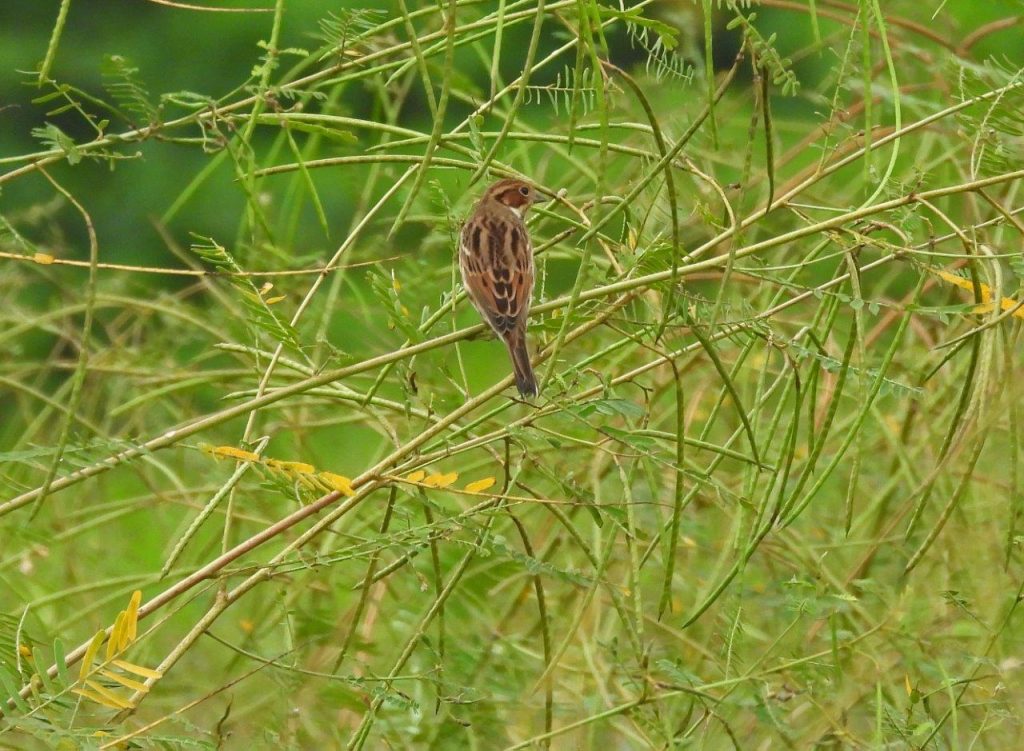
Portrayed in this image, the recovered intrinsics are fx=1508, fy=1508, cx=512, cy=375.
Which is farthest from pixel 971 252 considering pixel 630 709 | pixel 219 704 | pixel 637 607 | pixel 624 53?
pixel 624 53

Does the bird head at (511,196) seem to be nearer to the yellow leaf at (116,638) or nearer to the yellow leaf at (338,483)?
the yellow leaf at (338,483)

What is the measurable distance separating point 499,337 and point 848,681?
2.90ft

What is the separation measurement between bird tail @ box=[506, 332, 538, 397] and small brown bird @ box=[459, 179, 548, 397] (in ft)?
0.44

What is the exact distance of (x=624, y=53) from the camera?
10930mm

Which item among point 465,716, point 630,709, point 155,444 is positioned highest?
point 155,444

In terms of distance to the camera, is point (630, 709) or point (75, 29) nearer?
point (630, 709)

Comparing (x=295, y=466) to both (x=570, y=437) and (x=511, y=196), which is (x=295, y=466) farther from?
(x=511, y=196)

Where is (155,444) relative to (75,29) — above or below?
above

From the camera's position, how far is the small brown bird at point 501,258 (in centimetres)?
285

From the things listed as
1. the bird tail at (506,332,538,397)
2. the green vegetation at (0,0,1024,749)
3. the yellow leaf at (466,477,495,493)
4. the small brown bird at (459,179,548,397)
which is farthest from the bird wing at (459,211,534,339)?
the yellow leaf at (466,477,495,493)

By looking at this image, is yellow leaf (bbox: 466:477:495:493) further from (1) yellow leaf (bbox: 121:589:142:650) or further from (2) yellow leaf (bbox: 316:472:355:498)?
(1) yellow leaf (bbox: 121:589:142:650)

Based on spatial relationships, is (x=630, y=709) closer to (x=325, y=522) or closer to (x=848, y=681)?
(x=325, y=522)

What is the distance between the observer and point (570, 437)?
231 cm

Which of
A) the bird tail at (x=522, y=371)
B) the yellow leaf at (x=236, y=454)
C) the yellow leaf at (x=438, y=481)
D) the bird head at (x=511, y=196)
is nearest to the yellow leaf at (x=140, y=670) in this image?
the yellow leaf at (x=236, y=454)
